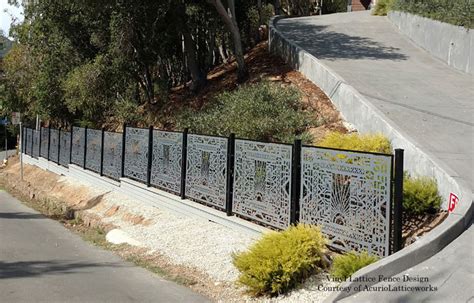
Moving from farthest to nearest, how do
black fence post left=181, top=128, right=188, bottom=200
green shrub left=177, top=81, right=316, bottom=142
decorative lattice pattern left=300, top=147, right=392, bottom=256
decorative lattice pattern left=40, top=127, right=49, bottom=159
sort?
decorative lattice pattern left=40, top=127, right=49, bottom=159
green shrub left=177, top=81, right=316, bottom=142
black fence post left=181, top=128, right=188, bottom=200
decorative lattice pattern left=300, top=147, right=392, bottom=256

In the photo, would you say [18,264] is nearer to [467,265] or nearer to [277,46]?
[467,265]

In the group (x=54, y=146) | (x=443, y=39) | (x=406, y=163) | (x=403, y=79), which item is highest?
(x=443, y=39)

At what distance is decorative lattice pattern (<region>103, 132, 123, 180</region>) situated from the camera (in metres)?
15.7

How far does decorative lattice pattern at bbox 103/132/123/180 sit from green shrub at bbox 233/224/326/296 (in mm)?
9721

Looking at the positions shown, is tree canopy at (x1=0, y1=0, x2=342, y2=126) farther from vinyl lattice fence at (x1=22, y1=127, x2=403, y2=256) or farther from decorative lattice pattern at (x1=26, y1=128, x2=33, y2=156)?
vinyl lattice fence at (x1=22, y1=127, x2=403, y2=256)

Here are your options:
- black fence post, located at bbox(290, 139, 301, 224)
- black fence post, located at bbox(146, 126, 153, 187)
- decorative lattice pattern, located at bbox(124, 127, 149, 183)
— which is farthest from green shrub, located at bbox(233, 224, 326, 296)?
decorative lattice pattern, located at bbox(124, 127, 149, 183)

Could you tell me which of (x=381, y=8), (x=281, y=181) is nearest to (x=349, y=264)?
(x=281, y=181)

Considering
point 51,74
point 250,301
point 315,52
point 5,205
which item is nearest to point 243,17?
point 315,52

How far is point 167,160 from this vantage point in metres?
12.3

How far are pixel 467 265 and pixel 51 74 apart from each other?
867 inches

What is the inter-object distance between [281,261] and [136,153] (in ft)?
28.9

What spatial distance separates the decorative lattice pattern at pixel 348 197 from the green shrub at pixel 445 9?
12.4m

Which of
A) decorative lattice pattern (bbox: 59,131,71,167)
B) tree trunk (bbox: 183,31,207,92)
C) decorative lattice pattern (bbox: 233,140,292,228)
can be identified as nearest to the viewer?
decorative lattice pattern (bbox: 233,140,292,228)

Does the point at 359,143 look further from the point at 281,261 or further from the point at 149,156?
the point at 149,156
